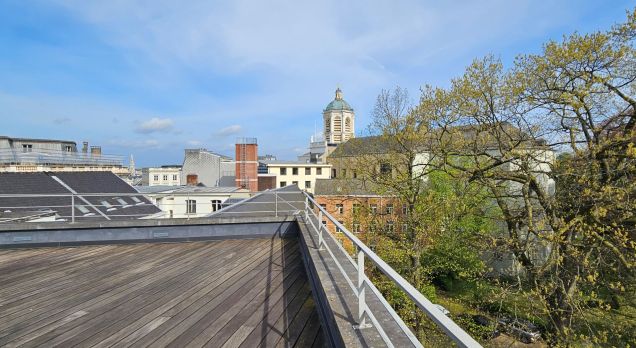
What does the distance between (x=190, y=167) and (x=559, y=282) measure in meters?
43.9

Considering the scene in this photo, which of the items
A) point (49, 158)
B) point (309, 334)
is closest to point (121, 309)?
point (309, 334)

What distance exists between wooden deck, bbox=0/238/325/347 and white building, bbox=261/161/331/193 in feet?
173

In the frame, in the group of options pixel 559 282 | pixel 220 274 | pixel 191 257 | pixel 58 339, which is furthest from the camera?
pixel 559 282

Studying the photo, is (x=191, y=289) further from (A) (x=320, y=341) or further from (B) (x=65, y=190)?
(B) (x=65, y=190)

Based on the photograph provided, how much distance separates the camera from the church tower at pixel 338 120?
3905 inches

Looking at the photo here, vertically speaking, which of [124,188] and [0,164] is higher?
[0,164]

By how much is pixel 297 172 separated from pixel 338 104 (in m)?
46.4

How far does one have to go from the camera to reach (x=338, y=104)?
330 ft

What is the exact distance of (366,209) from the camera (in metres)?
16.0

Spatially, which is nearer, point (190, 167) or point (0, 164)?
point (0, 164)

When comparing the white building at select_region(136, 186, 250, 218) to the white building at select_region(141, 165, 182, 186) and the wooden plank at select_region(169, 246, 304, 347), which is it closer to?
the wooden plank at select_region(169, 246, 304, 347)

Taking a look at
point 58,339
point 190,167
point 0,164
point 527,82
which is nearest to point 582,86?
point 527,82

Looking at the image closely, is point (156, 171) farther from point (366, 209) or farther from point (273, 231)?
point (273, 231)

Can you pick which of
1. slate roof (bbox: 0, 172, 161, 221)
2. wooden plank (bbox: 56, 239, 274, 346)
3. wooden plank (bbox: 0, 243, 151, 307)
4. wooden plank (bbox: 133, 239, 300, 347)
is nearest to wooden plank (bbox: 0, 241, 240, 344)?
wooden plank (bbox: 56, 239, 274, 346)
